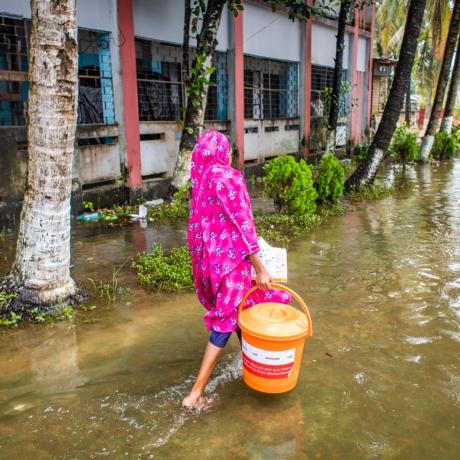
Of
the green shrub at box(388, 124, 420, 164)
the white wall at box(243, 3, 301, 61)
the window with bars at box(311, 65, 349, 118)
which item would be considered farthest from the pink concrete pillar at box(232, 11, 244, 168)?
the green shrub at box(388, 124, 420, 164)

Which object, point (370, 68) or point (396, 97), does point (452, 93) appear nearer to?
point (370, 68)

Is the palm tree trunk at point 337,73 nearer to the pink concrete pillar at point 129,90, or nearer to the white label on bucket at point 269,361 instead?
the pink concrete pillar at point 129,90

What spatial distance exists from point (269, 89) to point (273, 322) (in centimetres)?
1153

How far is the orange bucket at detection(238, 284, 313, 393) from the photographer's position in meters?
2.62

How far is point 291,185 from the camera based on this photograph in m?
7.57

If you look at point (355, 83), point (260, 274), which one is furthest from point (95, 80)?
point (355, 83)

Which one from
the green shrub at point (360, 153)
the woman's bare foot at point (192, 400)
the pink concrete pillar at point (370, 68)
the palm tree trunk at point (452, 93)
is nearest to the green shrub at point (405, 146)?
the green shrub at point (360, 153)

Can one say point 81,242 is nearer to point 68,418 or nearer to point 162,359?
point 162,359

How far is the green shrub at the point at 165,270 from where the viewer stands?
4.90 meters

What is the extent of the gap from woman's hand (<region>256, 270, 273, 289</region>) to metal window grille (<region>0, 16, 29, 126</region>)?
5594 mm

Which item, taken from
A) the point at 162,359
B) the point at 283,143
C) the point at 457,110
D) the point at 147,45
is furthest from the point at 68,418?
the point at 457,110

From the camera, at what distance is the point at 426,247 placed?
6336 mm

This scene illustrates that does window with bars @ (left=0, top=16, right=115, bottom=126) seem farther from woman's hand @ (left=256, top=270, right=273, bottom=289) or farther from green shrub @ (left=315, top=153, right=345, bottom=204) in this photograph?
woman's hand @ (left=256, top=270, right=273, bottom=289)

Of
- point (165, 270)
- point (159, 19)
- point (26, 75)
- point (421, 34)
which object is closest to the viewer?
point (165, 270)
